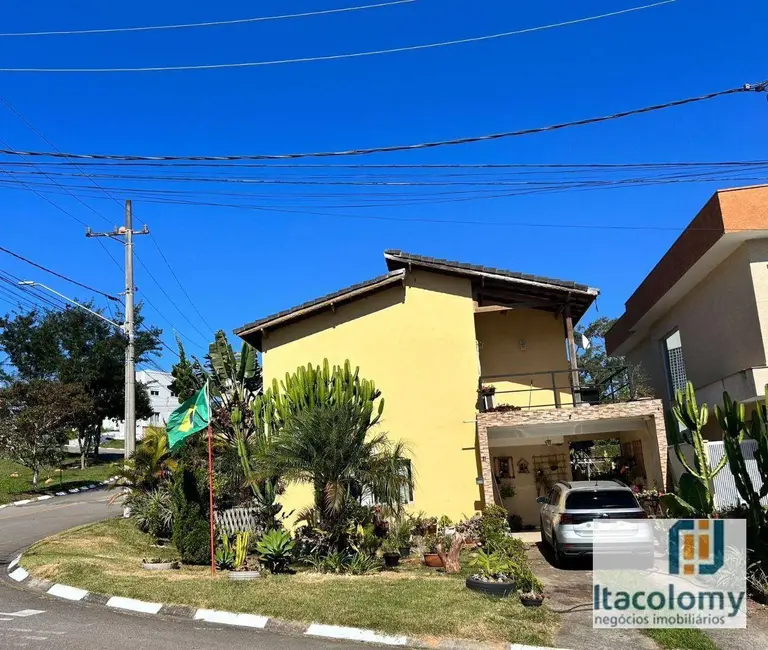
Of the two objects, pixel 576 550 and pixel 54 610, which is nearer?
pixel 54 610

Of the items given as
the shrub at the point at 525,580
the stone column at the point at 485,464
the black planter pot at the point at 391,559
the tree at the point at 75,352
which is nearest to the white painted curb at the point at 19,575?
the black planter pot at the point at 391,559

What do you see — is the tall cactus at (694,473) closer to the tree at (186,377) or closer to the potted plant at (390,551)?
the potted plant at (390,551)

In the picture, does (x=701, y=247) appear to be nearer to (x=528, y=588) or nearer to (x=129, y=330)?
(x=528, y=588)

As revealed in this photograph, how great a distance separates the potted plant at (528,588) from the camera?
29.2ft

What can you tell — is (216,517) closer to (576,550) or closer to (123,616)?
(123,616)

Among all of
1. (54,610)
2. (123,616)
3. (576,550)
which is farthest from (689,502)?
(54,610)

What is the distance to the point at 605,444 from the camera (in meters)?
36.9

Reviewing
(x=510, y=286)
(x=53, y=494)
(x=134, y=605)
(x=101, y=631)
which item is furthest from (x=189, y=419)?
(x=53, y=494)

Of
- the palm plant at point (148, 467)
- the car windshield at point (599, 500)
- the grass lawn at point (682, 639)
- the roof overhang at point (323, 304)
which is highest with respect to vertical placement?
the roof overhang at point (323, 304)

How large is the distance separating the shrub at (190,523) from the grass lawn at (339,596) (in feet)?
2.10

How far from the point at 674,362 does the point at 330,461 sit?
46.4ft

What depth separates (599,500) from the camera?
12.7 metres

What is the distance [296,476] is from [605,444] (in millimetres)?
28722

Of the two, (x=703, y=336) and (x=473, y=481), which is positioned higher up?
(x=703, y=336)
